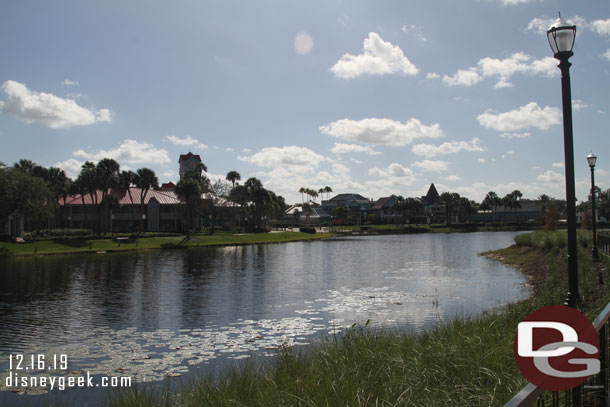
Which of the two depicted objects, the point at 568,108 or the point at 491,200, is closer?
the point at 568,108

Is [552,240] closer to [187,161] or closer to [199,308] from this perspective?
[199,308]

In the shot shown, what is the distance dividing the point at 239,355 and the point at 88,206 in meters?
93.0

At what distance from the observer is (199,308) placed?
840 inches

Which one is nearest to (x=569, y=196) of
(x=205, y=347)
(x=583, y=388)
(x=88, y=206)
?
(x=583, y=388)

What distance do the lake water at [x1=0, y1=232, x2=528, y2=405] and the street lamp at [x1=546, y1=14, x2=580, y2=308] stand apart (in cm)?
701

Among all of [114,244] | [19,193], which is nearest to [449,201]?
[114,244]

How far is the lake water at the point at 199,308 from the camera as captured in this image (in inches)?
529

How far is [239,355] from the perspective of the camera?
13.5m

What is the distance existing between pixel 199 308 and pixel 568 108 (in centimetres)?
1746

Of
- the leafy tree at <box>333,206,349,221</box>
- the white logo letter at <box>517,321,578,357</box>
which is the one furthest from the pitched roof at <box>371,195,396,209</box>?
the white logo letter at <box>517,321,578,357</box>

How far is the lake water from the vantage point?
13438 millimetres

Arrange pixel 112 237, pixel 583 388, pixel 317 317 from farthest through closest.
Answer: pixel 112 237 < pixel 317 317 < pixel 583 388

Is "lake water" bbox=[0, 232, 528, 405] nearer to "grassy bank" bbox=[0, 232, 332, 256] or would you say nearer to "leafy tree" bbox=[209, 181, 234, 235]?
"grassy bank" bbox=[0, 232, 332, 256]

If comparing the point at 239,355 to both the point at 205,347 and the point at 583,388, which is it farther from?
the point at 583,388
